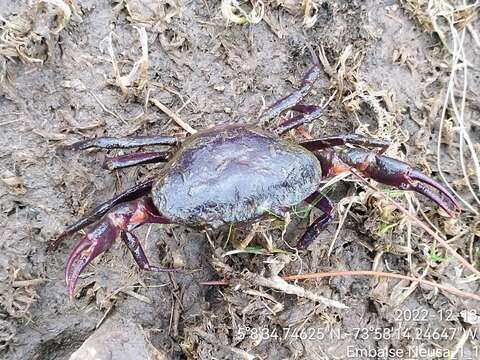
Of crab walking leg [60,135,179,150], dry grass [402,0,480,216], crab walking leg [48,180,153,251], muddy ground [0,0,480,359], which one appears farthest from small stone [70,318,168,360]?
dry grass [402,0,480,216]

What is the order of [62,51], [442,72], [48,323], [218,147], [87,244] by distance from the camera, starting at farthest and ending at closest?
[442,72] → [62,51] → [48,323] → [218,147] → [87,244]

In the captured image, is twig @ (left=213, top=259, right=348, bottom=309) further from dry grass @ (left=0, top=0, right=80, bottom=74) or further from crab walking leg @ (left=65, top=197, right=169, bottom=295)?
dry grass @ (left=0, top=0, right=80, bottom=74)

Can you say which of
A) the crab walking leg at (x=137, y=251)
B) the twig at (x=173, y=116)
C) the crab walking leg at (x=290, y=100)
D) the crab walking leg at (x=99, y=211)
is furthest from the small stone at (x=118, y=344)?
the crab walking leg at (x=290, y=100)

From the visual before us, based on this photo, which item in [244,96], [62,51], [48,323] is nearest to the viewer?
[48,323]

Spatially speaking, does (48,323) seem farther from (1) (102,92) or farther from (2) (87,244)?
(1) (102,92)

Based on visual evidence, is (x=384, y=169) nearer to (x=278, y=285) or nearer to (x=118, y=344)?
(x=278, y=285)

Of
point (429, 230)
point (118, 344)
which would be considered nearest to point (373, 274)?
point (429, 230)

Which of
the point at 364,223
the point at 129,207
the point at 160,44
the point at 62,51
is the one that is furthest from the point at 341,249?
the point at 62,51
